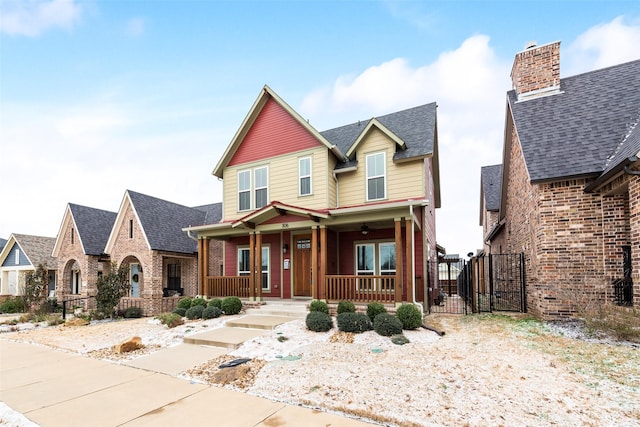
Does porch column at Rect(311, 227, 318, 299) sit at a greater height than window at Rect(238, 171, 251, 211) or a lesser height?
lesser

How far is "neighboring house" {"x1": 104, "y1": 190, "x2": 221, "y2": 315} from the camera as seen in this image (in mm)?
16688

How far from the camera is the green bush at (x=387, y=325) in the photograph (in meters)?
8.42

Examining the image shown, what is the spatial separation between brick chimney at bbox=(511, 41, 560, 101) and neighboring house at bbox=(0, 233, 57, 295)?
99.7 feet

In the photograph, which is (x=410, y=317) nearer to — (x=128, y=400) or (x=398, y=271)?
(x=398, y=271)

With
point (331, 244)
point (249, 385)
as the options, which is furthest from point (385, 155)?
point (249, 385)

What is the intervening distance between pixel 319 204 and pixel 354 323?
556 cm

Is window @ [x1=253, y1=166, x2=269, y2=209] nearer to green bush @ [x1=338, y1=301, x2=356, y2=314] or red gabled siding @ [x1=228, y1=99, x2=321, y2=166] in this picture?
red gabled siding @ [x1=228, y1=99, x2=321, y2=166]

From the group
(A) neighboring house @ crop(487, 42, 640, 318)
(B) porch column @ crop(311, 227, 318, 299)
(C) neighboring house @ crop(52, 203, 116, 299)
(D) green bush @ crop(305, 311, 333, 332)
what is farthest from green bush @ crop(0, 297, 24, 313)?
(A) neighboring house @ crop(487, 42, 640, 318)

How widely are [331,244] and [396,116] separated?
649 cm

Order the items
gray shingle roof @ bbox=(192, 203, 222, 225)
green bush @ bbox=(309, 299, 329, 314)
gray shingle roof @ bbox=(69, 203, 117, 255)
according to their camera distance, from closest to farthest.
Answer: green bush @ bbox=(309, 299, 329, 314), gray shingle roof @ bbox=(69, 203, 117, 255), gray shingle roof @ bbox=(192, 203, 222, 225)

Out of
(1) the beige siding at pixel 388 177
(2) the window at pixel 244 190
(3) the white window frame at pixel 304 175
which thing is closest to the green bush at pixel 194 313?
(2) the window at pixel 244 190

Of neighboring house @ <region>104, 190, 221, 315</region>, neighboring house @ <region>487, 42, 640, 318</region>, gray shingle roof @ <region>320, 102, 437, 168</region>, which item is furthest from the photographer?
neighboring house @ <region>104, 190, 221, 315</region>

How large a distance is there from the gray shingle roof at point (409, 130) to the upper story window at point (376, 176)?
66 centimetres

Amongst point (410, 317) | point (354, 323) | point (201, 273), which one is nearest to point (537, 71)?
point (410, 317)
